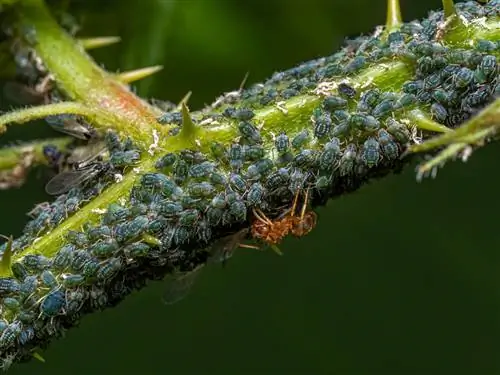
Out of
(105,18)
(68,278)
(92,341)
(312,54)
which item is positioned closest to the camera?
(68,278)

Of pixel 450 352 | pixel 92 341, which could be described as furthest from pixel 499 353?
pixel 92 341

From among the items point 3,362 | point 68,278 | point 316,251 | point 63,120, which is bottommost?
point 316,251

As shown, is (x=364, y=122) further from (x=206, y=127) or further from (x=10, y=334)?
(x=10, y=334)

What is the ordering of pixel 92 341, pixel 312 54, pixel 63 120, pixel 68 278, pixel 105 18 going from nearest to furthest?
1. pixel 68 278
2. pixel 63 120
3. pixel 105 18
4. pixel 312 54
5. pixel 92 341

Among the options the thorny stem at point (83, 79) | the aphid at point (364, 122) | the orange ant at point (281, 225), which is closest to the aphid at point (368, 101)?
the aphid at point (364, 122)

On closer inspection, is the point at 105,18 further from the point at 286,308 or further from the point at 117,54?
the point at 286,308

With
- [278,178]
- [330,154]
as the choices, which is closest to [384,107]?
[330,154]

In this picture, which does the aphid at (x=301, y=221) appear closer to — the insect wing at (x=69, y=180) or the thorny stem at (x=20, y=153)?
the insect wing at (x=69, y=180)

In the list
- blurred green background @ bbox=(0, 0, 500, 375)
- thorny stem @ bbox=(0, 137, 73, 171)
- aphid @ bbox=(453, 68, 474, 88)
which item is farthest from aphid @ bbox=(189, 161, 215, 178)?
blurred green background @ bbox=(0, 0, 500, 375)
